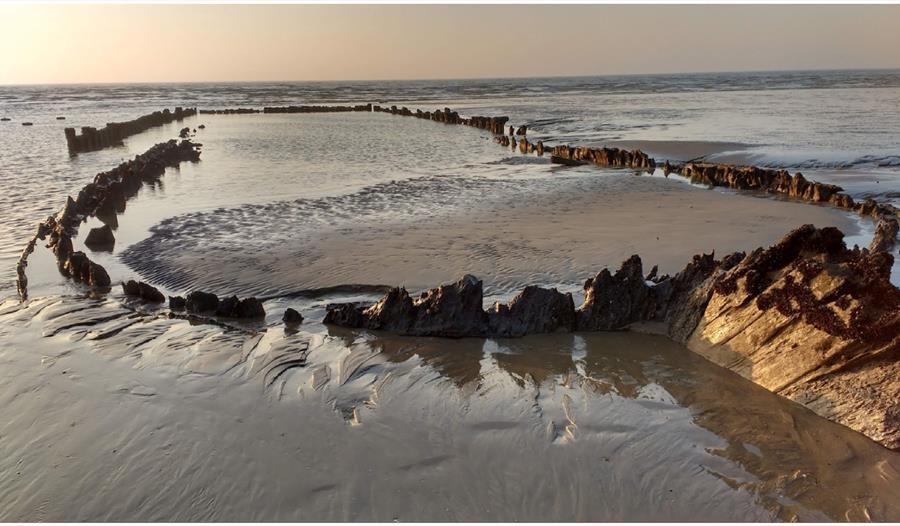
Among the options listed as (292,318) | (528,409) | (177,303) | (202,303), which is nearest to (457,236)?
(292,318)

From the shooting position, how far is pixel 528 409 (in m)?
6.37

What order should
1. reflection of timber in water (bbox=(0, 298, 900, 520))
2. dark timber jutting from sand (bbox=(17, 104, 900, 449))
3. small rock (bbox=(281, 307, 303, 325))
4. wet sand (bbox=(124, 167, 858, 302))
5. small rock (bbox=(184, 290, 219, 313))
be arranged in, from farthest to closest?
wet sand (bbox=(124, 167, 858, 302)), small rock (bbox=(184, 290, 219, 313)), small rock (bbox=(281, 307, 303, 325)), dark timber jutting from sand (bbox=(17, 104, 900, 449)), reflection of timber in water (bbox=(0, 298, 900, 520))

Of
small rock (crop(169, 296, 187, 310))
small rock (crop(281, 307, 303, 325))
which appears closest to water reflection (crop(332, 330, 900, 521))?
small rock (crop(281, 307, 303, 325))

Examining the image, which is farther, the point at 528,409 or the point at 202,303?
the point at 202,303

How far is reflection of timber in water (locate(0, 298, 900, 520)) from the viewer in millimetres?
5121

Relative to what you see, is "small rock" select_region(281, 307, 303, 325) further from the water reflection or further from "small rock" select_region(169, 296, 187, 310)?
"small rock" select_region(169, 296, 187, 310)

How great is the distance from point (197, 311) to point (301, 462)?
444 cm

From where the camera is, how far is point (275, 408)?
20.9 feet

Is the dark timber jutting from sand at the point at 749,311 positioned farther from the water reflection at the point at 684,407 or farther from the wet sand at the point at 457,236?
the wet sand at the point at 457,236

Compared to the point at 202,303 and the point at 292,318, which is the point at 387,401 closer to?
the point at 292,318

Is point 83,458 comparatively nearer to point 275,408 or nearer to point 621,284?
point 275,408

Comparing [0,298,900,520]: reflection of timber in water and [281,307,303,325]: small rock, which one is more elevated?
[281,307,303,325]: small rock

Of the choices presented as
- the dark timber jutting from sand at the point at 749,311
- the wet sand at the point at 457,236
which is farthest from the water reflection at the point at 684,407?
the wet sand at the point at 457,236

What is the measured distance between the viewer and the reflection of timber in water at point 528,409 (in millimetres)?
5121
